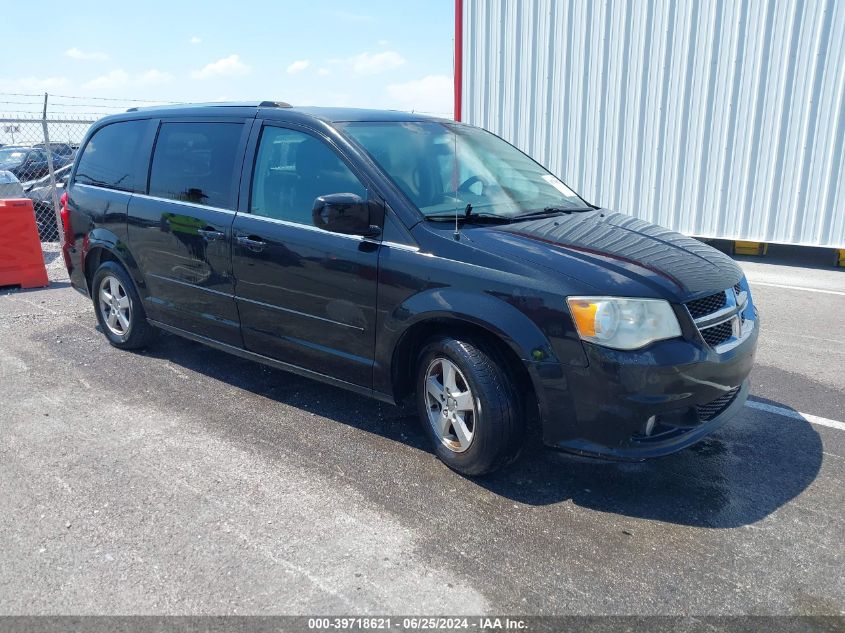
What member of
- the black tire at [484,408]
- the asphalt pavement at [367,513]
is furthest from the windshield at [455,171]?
the asphalt pavement at [367,513]

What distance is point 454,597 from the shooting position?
2664 millimetres

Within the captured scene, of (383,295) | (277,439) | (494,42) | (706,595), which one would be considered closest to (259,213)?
(383,295)

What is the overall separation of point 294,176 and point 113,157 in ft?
6.98

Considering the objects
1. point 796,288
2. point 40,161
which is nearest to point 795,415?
point 796,288

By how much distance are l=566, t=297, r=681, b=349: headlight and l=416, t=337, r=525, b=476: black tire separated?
489 mm

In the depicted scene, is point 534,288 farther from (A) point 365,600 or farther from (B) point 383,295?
(A) point 365,600

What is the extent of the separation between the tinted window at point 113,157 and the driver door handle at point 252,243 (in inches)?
52.0

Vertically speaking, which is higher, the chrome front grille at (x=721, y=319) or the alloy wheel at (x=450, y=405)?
the chrome front grille at (x=721, y=319)

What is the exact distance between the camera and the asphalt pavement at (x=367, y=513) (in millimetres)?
2688

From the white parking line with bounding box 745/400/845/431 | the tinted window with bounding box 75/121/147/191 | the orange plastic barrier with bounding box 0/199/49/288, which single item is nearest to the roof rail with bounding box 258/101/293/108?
the tinted window with bounding box 75/121/147/191

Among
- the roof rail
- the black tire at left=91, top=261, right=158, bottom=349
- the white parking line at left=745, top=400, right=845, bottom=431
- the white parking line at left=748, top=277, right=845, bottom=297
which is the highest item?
the roof rail

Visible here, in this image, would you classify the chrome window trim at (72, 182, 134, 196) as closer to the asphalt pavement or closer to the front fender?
the asphalt pavement

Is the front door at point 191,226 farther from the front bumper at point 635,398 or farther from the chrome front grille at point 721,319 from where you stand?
the chrome front grille at point 721,319

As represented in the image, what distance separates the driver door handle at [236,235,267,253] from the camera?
13.6 feet
